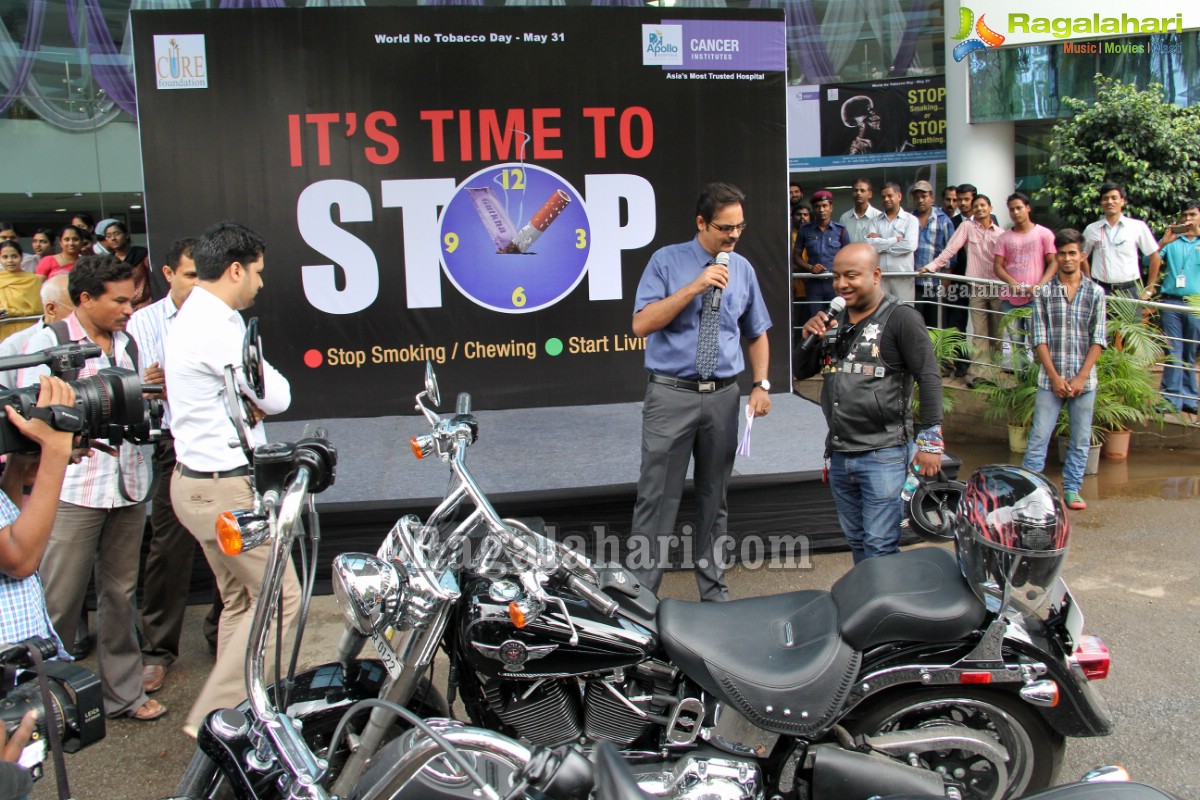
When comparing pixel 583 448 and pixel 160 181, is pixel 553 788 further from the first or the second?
pixel 160 181

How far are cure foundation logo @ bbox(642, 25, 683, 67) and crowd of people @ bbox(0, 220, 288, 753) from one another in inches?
161

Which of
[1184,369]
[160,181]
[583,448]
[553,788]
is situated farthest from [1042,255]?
[553,788]

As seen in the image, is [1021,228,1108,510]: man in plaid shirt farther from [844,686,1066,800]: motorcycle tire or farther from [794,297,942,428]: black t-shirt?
[844,686,1066,800]: motorcycle tire

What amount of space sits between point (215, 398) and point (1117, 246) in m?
7.77

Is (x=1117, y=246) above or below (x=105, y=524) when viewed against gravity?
above

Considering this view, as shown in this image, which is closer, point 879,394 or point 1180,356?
point 879,394

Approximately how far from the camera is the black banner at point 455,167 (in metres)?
7.07

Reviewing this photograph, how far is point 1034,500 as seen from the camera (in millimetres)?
2816

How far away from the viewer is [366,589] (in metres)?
2.34

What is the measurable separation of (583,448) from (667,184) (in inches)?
89.7

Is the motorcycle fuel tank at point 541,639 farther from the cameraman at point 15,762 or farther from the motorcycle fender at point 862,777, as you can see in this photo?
the cameraman at point 15,762

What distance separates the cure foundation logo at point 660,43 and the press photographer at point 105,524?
4.58 metres

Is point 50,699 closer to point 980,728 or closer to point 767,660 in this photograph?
point 767,660

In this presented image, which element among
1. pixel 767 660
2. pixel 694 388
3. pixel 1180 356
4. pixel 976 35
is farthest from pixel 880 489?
pixel 976 35
